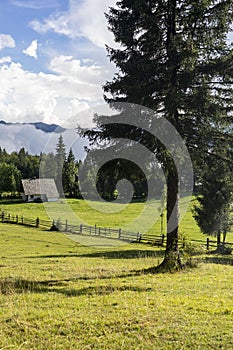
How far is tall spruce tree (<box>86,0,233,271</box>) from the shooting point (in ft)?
36.1

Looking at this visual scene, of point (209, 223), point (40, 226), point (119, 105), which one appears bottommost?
point (40, 226)

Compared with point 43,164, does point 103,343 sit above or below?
below

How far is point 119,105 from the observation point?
1225cm

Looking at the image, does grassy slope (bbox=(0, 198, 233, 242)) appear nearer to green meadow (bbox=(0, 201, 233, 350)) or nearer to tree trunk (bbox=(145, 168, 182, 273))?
tree trunk (bbox=(145, 168, 182, 273))

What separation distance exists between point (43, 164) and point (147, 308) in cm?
7767

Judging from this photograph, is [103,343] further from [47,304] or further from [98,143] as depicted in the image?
[98,143]

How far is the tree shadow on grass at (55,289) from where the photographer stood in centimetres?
798

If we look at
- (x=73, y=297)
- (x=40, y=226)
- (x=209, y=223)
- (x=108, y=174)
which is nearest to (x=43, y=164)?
(x=40, y=226)

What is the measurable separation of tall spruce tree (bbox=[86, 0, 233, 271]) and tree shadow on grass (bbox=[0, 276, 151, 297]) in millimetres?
3540

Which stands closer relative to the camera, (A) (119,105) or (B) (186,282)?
(B) (186,282)

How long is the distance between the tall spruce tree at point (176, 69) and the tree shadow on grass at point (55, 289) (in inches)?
139

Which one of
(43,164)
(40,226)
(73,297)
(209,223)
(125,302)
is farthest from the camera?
(43,164)

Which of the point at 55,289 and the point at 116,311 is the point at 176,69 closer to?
the point at 55,289

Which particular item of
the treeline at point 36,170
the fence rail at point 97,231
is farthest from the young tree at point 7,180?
the fence rail at point 97,231
